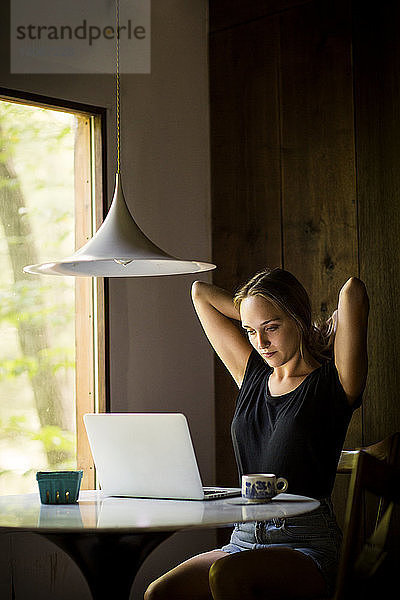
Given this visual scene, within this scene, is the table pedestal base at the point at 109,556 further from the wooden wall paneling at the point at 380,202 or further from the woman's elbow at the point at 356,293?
the wooden wall paneling at the point at 380,202

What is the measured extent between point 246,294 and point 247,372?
0.88 ft

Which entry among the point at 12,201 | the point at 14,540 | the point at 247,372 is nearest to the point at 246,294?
the point at 247,372

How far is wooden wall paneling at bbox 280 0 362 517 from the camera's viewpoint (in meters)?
3.16

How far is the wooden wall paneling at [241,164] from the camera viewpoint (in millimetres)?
3463

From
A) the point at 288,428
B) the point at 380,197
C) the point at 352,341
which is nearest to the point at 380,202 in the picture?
the point at 380,197

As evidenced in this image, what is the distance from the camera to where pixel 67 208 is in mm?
3295

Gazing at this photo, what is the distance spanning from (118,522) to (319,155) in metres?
1.91

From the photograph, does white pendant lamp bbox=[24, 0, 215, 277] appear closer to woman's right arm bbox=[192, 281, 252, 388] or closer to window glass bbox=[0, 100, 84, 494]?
woman's right arm bbox=[192, 281, 252, 388]

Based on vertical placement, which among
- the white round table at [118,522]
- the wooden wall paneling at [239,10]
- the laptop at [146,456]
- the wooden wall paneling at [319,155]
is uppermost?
the wooden wall paneling at [239,10]

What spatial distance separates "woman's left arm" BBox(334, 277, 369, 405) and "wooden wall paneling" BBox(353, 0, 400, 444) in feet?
2.02

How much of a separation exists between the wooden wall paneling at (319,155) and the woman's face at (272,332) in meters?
0.71

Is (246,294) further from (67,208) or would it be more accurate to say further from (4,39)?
(4,39)

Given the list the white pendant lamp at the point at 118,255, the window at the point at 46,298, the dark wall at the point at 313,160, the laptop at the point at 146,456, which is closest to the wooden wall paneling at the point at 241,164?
the dark wall at the point at 313,160

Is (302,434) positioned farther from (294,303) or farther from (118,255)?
(118,255)
